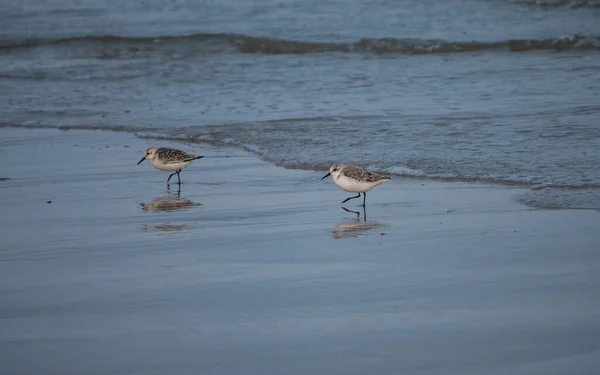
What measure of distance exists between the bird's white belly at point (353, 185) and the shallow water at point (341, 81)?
126cm

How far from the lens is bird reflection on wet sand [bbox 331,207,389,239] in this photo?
764cm

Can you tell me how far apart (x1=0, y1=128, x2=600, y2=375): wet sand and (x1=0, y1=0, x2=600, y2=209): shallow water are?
50.8 inches

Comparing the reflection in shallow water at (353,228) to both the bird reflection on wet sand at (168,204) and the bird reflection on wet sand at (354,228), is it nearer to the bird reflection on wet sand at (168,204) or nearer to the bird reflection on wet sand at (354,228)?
the bird reflection on wet sand at (354,228)

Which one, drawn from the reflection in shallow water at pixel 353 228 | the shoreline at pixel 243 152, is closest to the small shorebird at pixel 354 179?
the reflection in shallow water at pixel 353 228

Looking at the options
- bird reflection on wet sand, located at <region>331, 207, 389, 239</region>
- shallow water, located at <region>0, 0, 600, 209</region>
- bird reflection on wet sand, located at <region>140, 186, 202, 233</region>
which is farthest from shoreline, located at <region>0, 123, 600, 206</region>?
bird reflection on wet sand, located at <region>140, 186, 202, 233</region>

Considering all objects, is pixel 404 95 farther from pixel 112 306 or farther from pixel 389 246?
pixel 112 306

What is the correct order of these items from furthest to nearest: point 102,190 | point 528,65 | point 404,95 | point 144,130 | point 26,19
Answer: point 26,19
point 528,65
point 404,95
point 144,130
point 102,190

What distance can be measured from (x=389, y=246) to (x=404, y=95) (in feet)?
26.6

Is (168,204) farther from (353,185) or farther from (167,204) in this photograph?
(353,185)

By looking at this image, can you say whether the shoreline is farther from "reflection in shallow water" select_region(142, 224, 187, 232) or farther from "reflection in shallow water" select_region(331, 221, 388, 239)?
"reflection in shallow water" select_region(142, 224, 187, 232)

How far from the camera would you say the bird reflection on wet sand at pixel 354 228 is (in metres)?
7.64

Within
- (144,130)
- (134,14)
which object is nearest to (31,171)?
(144,130)

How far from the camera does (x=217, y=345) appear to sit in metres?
5.23

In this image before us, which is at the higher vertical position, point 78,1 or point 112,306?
point 78,1
